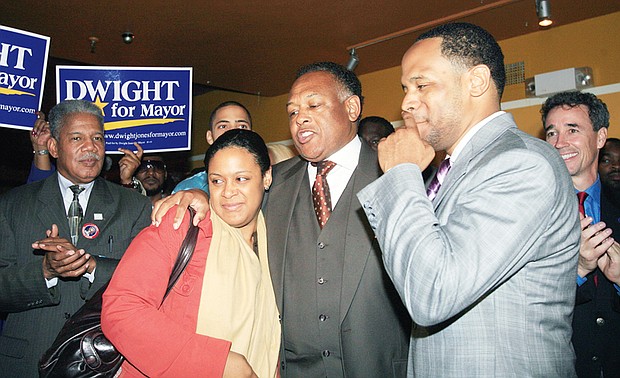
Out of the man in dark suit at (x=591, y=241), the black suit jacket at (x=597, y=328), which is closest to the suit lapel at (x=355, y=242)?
the man in dark suit at (x=591, y=241)

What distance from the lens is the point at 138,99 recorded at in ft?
13.6

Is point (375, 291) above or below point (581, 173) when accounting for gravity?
below

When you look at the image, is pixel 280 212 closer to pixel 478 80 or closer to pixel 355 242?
pixel 355 242

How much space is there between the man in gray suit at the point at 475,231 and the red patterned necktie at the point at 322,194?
80 centimetres

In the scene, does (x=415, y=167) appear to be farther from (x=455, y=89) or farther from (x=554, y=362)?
(x=554, y=362)

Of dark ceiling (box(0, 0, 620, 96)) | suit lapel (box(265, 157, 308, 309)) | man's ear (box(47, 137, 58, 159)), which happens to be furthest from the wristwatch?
dark ceiling (box(0, 0, 620, 96))

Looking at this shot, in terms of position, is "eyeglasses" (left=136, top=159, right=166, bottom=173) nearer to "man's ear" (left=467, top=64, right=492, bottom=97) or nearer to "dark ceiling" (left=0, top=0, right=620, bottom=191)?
"dark ceiling" (left=0, top=0, right=620, bottom=191)

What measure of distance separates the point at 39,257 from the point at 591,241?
2.52 metres

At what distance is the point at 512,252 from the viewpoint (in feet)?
4.27

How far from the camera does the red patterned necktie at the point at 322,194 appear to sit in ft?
7.66

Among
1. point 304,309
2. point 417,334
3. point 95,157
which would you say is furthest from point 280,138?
point 417,334

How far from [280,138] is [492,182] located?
8494mm

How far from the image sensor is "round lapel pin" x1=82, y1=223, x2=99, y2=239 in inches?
102

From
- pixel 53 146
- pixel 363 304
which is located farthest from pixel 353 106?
pixel 53 146
